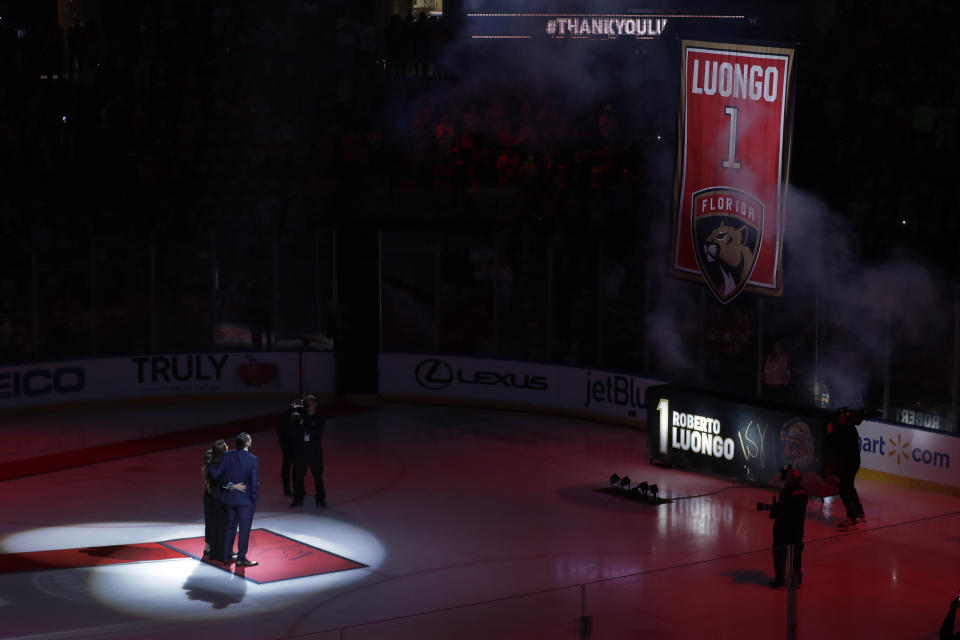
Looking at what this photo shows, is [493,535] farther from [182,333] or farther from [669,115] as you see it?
[182,333]

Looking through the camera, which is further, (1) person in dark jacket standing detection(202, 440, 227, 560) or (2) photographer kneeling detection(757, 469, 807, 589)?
(1) person in dark jacket standing detection(202, 440, 227, 560)

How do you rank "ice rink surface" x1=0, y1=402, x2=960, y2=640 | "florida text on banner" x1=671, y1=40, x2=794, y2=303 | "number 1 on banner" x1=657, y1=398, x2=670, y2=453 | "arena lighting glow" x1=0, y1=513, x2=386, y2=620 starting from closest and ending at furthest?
"ice rink surface" x1=0, y1=402, x2=960, y2=640 < "arena lighting glow" x1=0, y1=513, x2=386, y2=620 < "florida text on banner" x1=671, y1=40, x2=794, y2=303 < "number 1 on banner" x1=657, y1=398, x2=670, y2=453

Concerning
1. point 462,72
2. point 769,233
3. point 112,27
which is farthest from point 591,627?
point 112,27

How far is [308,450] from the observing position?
14.5m

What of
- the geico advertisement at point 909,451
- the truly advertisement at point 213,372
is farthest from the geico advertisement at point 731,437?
the truly advertisement at point 213,372

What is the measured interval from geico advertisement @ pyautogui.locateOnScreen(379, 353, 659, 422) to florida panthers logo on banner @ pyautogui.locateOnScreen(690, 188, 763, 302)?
4973mm

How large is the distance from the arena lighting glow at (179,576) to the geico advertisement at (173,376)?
27.0 feet

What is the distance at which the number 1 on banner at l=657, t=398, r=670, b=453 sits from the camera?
17.1 metres

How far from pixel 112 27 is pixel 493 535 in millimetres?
16729

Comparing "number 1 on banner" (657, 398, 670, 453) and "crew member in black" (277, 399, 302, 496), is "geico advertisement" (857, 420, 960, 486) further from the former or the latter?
"crew member in black" (277, 399, 302, 496)

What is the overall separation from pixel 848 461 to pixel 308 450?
6059mm

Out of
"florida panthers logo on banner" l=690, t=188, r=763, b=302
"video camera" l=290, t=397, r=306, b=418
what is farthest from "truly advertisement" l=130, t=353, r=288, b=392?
"florida panthers logo on banner" l=690, t=188, r=763, b=302

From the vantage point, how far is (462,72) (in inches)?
934

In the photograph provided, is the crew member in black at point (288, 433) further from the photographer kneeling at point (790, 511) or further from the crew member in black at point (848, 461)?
the crew member in black at point (848, 461)
